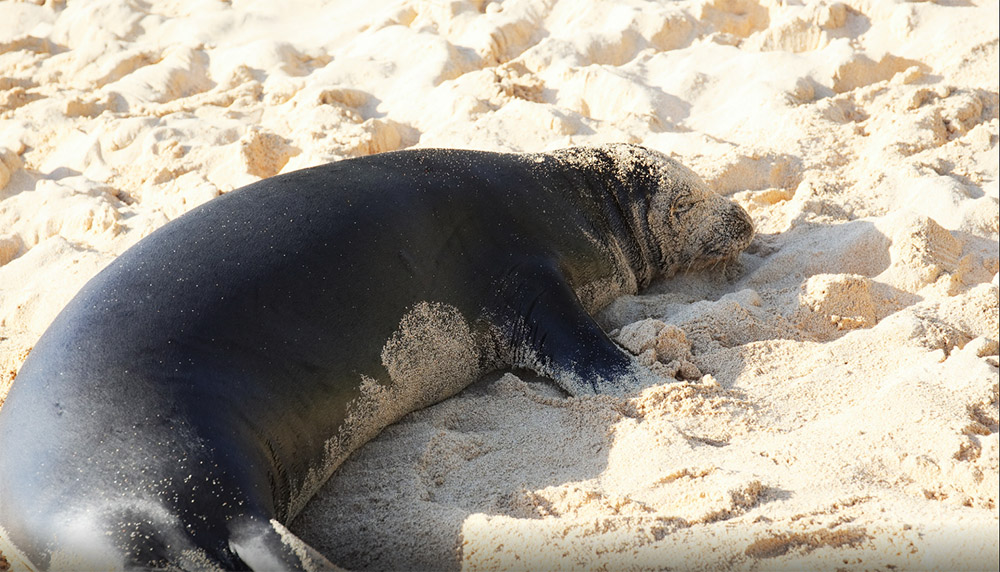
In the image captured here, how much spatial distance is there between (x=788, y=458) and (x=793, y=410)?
13.1 inches

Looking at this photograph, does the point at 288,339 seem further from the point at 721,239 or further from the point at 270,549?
the point at 721,239

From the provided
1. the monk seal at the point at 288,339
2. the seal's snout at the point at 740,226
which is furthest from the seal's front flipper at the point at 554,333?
the seal's snout at the point at 740,226

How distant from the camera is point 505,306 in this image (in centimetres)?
348

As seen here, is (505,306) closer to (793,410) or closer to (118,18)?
(793,410)

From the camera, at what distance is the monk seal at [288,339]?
227 cm

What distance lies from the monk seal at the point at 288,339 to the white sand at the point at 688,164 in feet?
0.61

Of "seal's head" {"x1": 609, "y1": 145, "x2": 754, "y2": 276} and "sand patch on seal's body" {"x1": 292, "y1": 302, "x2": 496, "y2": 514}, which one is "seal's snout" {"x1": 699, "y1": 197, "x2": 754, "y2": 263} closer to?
"seal's head" {"x1": 609, "y1": 145, "x2": 754, "y2": 276}

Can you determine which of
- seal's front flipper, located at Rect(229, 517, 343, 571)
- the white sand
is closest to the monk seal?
seal's front flipper, located at Rect(229, 517, 343, 571)

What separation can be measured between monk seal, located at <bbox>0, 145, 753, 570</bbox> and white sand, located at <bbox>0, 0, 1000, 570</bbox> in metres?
0.19

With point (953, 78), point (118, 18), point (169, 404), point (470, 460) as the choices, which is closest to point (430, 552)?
point (470, 460)

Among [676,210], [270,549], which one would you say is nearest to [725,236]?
[676,210]

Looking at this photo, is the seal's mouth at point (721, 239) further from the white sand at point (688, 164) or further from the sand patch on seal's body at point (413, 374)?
the sand patch on seal's body at point (413, 374)

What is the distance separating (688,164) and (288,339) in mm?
2784

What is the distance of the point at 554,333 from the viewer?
3.43 meters
